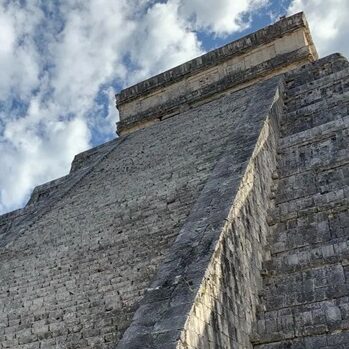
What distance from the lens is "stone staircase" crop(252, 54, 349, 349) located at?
17.2 feet

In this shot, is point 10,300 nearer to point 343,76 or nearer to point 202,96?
point 343,76

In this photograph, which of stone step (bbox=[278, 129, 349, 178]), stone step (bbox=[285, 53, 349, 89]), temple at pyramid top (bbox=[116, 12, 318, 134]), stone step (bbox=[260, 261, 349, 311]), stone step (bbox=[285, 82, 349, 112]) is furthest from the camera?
temple at pyramid top (bbox=[116, 12, 318, 134])

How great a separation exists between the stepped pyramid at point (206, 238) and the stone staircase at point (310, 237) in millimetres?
15

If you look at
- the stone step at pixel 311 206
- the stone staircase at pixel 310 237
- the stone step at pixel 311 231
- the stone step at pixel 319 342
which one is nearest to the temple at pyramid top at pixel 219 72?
the stone staircase at pixel 310 237

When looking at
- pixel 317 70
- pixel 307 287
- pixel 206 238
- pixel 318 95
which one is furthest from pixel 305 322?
pixel 317 70

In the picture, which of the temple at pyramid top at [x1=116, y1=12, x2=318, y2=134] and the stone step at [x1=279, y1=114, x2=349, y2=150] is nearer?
the stone step at [x1=279, y1=114, x2=349, y2=150]

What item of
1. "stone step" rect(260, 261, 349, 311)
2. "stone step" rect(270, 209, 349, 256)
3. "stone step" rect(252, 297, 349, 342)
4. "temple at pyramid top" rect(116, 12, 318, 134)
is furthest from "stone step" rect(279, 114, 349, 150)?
"temple at pyramid top" rect(116, 12, 318, 134)

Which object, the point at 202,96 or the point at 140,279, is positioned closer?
the point at 140,279

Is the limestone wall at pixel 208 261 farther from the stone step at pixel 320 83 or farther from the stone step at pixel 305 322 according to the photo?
the stone step at pixel 320 83

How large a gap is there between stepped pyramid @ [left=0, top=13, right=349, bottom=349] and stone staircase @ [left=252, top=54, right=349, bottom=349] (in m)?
0.02

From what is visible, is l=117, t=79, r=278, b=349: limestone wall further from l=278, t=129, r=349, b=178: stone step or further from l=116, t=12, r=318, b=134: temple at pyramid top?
l=116, t=12, r=318, b=134: temple at pyramid top

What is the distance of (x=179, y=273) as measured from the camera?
5.35 metres

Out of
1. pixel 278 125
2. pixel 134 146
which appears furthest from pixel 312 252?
pixel 134 146

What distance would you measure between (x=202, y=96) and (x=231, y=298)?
30.1 feet
